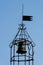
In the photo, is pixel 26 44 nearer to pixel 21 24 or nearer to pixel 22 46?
pixel 22 46

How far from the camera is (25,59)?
15.0 meters

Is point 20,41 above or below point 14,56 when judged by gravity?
above

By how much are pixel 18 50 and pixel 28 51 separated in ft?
4.04

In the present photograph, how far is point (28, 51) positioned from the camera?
15.2 metres

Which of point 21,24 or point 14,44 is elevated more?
point 21,24

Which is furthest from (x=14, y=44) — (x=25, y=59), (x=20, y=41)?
(x=25, y=59)

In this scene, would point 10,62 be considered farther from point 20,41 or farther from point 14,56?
point 20,41

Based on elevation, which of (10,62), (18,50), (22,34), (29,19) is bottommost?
(10,62)

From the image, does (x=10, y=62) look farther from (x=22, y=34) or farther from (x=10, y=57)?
(x=22, y=34)

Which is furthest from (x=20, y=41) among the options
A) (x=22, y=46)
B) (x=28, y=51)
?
(x=28, y=51)

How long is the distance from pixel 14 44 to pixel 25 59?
1.58 meters

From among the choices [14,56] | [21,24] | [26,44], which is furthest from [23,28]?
[14,56]

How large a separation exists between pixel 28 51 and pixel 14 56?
1254 mm

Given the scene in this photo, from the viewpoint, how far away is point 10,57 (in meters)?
15.2
